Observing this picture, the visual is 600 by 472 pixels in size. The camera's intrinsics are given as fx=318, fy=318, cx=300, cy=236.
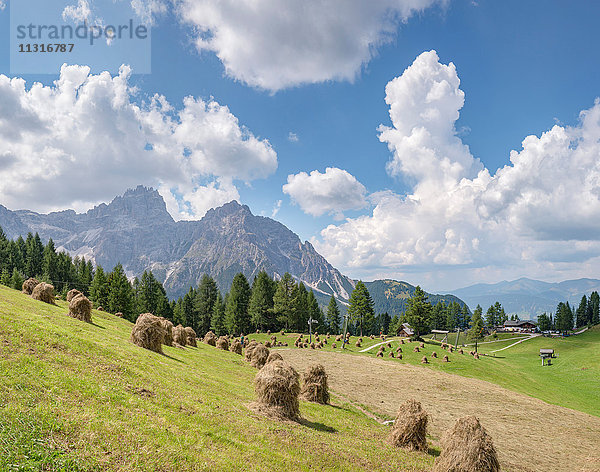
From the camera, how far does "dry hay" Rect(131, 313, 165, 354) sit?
22344mm

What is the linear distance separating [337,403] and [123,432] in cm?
1721

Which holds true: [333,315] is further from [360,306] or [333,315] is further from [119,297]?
[119,297]

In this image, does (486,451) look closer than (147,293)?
Yes

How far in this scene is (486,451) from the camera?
13.2 meters

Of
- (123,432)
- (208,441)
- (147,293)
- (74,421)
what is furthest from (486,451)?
(147,293)

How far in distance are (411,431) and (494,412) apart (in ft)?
55.1

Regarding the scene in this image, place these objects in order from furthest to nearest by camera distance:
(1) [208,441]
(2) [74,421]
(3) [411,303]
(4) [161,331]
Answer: (3) [411,303], (4) [161,331], (1) [208,441], (2) [74,421]

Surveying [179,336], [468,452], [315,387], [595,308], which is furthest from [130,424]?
[595,308]

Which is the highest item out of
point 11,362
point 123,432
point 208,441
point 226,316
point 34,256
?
point 34,256

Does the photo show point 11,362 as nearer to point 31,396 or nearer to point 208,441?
point 31,396

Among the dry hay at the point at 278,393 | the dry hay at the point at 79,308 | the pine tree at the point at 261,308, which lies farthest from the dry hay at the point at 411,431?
the pine tree at the point at 261,308

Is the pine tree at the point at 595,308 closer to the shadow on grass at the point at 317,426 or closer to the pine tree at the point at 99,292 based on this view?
the shadow on grass at the point at 317,426

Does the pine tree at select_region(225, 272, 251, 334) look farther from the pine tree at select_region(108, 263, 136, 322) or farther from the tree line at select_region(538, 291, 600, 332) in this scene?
the tree line at select_region(538, 291, 600, 332)

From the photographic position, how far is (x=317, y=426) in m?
16.4
